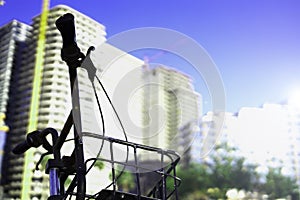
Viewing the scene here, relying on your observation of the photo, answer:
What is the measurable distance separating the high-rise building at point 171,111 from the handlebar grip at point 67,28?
0.57 feet

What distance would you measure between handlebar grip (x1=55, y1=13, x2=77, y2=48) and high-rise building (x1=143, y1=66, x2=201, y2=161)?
17 cm

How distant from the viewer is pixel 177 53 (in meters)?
0.84

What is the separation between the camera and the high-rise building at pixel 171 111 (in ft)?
2.81

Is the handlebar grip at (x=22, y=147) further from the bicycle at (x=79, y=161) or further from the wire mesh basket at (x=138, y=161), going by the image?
the wire mesh basket at (x=138, y=161)

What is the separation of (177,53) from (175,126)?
0.15m

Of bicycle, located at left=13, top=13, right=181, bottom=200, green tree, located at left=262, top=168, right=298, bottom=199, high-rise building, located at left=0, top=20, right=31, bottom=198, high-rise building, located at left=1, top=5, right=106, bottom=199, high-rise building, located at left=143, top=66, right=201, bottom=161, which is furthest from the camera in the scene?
high-rise building, located at left=1, top=5, right=106, bottom=199

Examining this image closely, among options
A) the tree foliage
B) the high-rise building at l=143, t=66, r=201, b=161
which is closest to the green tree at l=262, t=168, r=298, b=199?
the tree foliage

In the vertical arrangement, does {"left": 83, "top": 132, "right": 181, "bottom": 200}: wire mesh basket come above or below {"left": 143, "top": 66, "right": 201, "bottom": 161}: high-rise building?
below

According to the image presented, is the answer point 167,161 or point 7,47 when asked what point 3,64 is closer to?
point 7,47

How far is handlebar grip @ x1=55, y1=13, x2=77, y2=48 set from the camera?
2.63 ft

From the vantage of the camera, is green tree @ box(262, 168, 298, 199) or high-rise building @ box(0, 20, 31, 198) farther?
high-rise building @ box(0, 20, 31, 198)

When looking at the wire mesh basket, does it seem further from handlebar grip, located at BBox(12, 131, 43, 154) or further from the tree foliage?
the tree foliage

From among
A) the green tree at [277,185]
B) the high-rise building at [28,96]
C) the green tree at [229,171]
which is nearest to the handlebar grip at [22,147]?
the green tree at [229,171]

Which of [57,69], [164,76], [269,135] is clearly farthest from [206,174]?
[164,76]
